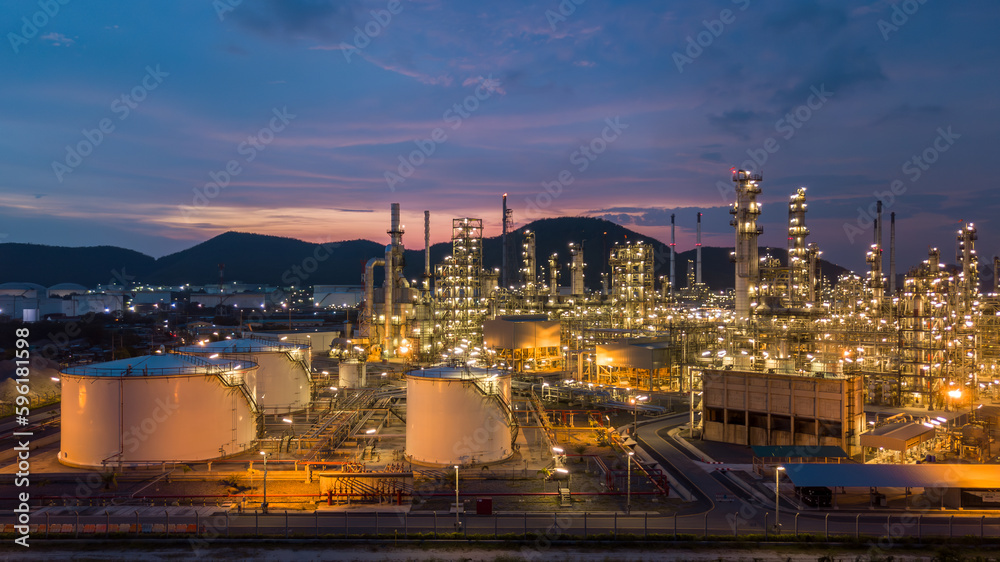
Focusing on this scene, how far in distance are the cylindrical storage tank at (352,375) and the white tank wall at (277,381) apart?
4285 mm

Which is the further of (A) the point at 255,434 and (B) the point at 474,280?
(B) the point at 474,280

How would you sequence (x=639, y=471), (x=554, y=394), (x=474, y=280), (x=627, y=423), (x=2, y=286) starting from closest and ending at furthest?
1. (x=639, y=471)
2. (x=627, y=423)
3. (x=554, y=394)
4. (x=474, y=280)
5. (x=2, y=286)

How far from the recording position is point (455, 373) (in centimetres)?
3092

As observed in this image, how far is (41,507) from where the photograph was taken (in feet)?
78.9

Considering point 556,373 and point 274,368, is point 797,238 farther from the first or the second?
point 274,368

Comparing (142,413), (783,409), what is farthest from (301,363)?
(783,409)

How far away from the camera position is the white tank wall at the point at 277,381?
142 ft

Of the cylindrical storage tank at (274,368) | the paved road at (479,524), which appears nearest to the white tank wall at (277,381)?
the cylindrical storage tank at (274,368)

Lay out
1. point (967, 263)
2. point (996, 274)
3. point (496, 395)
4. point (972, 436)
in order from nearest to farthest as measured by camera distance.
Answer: point (496, 395), point (972, 436), point (967, 263), point (996, 274)

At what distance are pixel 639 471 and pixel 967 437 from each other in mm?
17162

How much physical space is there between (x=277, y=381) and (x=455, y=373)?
18.8m

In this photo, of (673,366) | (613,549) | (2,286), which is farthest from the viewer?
(2,286)

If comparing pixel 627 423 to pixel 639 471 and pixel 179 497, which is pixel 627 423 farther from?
pixel 179 497

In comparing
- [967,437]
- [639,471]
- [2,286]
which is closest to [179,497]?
[639,471]
